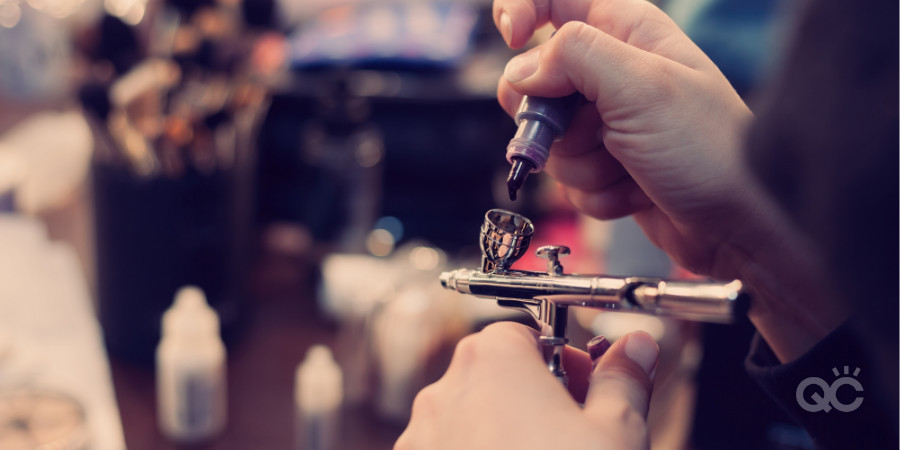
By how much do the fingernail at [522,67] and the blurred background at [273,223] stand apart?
0.51 ft

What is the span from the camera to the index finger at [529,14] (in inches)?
18.8

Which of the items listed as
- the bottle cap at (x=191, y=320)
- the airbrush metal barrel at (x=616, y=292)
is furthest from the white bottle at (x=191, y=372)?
the airbrush metal barrel at (x=616, y=292)

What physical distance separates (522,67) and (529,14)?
0.19ft

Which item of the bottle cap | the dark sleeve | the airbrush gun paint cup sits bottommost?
the bottle cap

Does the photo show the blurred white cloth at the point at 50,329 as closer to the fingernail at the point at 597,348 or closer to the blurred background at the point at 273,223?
the blurred background at the point at 273,223

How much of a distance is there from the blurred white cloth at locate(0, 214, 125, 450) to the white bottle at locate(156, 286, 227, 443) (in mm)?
58

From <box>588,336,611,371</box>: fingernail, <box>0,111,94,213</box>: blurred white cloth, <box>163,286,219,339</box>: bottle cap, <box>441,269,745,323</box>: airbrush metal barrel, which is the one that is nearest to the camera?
<box>441,269,745,323</box>: airbrush metal barrel

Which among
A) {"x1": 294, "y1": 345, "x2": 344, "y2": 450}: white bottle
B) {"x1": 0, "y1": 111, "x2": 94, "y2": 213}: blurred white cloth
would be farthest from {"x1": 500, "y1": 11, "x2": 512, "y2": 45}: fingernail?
{"x1": 0, "y1": 111, "x2": 94, "y2": 213}: blurred white cloth

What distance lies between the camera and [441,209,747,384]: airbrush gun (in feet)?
1.08

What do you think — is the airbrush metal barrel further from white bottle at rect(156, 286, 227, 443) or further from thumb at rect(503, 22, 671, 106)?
white bottle at rect(156, 286, 227, 443)

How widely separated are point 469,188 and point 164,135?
1.55 feet

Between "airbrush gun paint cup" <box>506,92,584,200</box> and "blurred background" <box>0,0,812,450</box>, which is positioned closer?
"airbrush gun paint cup" <box>506,92,584,200</box>

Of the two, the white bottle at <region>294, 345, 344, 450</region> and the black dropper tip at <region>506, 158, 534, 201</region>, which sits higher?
the black dropper tip at <region>506, 158, 534, 201</region>

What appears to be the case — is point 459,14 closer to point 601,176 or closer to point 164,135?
point 164,135
